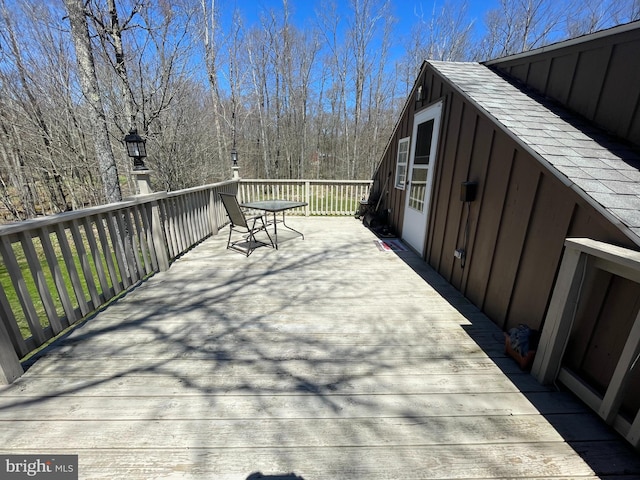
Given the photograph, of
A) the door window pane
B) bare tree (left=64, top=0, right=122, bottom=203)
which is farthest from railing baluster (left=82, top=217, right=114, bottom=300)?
the door window pane

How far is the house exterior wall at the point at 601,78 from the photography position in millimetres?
1670

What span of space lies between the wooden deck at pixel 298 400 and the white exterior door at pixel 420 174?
64.5 inches

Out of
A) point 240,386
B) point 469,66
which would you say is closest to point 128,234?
point 240,386

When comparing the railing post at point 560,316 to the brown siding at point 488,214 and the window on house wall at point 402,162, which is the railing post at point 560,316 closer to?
the brown siding at point 488,214

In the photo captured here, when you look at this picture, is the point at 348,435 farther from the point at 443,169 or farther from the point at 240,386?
the point at 443,169

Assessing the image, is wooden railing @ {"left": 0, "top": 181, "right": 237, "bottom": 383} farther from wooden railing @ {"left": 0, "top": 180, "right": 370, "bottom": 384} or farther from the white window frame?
the white window frame

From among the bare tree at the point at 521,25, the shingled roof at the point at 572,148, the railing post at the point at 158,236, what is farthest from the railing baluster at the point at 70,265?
the bare tree at the point at 521,25

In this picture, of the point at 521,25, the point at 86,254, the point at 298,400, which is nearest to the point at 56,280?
the point at 86,254

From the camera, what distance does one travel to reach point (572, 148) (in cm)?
182

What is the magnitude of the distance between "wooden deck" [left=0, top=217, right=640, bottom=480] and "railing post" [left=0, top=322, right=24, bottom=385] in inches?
1.9

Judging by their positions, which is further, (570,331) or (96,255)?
(96,255)

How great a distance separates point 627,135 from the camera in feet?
5.86

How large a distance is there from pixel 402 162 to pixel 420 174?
2.85 ft

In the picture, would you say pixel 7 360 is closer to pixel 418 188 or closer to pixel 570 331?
pixel 570 331
